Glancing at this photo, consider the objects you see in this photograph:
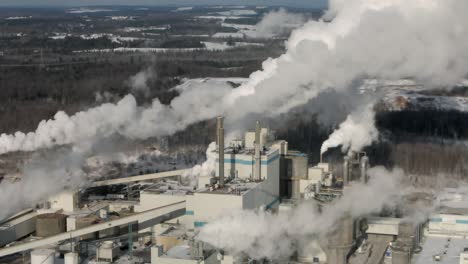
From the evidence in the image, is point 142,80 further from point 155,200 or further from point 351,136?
point 155,200

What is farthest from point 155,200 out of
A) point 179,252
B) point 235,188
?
point 179,252

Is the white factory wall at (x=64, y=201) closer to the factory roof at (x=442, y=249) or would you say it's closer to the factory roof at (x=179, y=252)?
the factory roof at (x=179, y=252)

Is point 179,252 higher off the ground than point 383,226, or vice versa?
point 179,252

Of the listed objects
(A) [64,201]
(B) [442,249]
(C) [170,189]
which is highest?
(C) [170,189]

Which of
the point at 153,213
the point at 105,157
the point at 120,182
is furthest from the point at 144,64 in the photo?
the point at 153,213

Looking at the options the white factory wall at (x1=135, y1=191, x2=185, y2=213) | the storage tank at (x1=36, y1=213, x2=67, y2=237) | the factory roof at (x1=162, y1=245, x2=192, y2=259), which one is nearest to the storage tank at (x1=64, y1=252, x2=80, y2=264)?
the factory roof at (x1=162, y1=245, x2=192, y2=259)

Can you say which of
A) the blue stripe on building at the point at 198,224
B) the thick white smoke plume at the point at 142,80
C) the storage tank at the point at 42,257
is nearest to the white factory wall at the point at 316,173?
the blue stripe on building at the point at 198,224

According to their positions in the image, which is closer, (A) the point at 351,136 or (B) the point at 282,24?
(A) the point at 351,136

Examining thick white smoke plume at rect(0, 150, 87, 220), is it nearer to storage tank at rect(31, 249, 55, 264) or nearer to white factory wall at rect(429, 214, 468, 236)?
storage tank at rect(31, 249, 55, 264)
